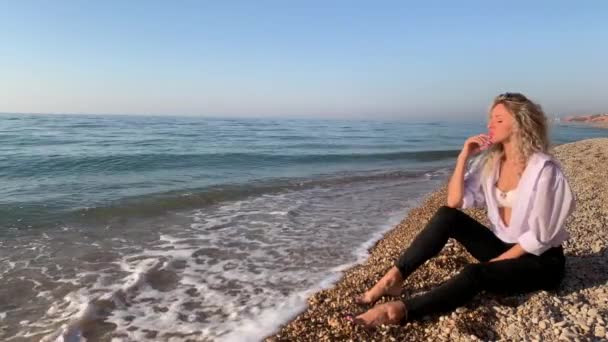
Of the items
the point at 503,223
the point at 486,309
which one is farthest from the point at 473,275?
the point at 503,223

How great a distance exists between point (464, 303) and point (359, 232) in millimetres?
4328

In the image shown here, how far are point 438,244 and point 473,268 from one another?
397 millimetres

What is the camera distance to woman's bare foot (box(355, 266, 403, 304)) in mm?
3723

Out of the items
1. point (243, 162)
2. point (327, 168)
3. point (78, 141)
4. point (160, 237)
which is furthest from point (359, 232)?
point (78, 141)

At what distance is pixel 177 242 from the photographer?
23.6 ft

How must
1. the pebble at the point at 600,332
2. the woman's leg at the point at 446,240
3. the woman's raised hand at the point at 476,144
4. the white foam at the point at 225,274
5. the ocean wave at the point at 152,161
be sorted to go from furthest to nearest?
the ocean wave at the point at 152,161 → the white foam at the point at 225,274 → the woman's raised hand at the point at 476,144 → the woman's leg at the point at 446,240 → the pebble at the point at 600,332

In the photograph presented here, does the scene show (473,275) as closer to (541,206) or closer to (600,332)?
(541,206)

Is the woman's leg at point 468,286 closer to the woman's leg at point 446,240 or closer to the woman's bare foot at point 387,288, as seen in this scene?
the woman's leg at point 446,240

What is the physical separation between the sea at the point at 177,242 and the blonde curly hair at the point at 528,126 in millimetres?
235

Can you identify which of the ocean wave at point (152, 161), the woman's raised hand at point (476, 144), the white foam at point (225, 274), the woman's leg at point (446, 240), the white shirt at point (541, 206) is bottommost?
the white foam at point (225, 274)

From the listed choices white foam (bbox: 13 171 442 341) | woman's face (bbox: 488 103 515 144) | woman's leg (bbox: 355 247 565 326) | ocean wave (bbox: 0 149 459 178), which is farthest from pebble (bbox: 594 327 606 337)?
ocean wave (bbox: 0 149 459 178)

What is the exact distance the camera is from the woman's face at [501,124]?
3.52m

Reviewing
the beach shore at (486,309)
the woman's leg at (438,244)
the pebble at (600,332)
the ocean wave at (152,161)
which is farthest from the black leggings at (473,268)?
the ocean wave at (152,161)

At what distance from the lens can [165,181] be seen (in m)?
13.9
